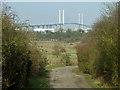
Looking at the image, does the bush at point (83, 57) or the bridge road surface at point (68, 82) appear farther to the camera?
the bush at point (83, 57)

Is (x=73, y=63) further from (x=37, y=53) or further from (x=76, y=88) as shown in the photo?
(x=76, y=88)

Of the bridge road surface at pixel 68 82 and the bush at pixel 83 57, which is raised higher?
the bush at pixel 83 57

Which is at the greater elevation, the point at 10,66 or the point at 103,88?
the point at 10,66

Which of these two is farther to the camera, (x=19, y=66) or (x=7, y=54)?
(x=19, y=66)

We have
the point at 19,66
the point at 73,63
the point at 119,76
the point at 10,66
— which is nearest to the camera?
the point at 10,66

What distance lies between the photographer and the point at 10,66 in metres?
10.0

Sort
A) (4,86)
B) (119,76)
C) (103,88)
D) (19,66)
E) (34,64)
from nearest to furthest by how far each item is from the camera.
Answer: (4,86) < (19,66) < (119,76) < (103,88) < (34,64)

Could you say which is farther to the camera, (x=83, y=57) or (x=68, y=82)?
(x=83, y=57)

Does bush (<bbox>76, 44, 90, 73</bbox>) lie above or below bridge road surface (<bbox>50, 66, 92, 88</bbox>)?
above

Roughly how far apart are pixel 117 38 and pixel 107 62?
5.59 ft

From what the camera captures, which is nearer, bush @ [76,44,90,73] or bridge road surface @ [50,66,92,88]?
bridge road surface @ [50,66,92,88]

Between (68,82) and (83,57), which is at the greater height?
(83,57)

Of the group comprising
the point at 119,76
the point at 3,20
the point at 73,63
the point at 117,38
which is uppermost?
the point at 3,20

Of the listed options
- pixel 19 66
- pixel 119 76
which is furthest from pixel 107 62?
pixel 19 66
